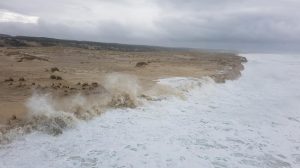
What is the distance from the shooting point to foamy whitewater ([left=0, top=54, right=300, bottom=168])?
9680mm

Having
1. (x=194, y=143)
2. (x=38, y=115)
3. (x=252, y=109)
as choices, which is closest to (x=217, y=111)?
(x=252, y=109)

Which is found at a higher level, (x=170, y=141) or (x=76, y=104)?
(x=76, y=104)

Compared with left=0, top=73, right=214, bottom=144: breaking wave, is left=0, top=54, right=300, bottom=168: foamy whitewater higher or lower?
lower

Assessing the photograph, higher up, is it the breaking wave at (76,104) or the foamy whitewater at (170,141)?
the breaking wave at (76,104)

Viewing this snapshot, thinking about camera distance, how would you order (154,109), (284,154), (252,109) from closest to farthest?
(284,154), (154,109), (252,109)

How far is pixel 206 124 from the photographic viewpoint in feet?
46.2

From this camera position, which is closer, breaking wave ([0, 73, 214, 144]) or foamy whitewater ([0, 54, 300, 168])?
foamy whitewater ([0, 54, 300, 168])

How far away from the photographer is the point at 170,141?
11562 millimetres

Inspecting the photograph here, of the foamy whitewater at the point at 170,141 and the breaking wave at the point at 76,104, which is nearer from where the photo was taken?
the foamy whitewater at the point at 170,141

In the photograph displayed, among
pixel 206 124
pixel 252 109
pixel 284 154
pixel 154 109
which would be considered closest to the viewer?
pixel 284 154

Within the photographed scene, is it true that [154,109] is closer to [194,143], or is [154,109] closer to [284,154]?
[194,143]

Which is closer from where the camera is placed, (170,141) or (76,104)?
(170,141)

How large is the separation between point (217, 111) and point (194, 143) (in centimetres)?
562

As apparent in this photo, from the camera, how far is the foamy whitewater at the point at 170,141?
9.68 metres
